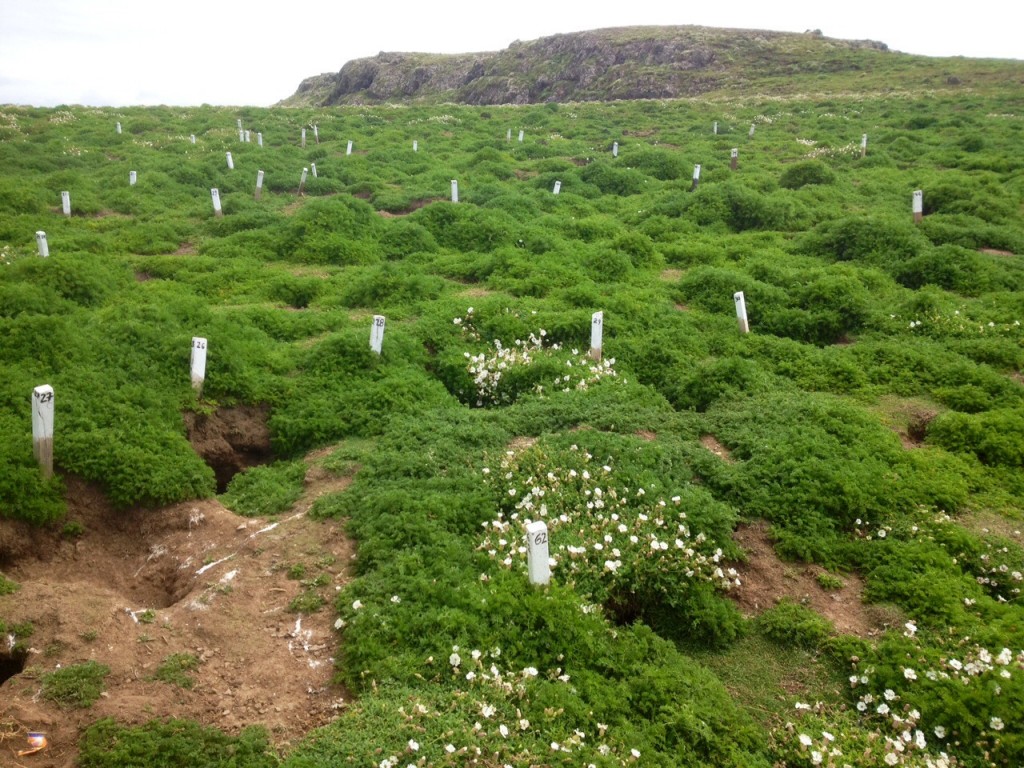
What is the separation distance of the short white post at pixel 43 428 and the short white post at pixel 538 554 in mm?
4858

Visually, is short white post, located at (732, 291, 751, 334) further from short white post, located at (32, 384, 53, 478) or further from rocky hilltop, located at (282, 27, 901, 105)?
rocky hilltop, located at (282, 27, 901, 105)

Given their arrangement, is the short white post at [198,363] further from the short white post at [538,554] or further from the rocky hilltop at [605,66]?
the rocky hilltop at [605,66]

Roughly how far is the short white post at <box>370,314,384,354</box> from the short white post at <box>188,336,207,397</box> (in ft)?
7.45

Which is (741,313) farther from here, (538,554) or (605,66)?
(605,66)

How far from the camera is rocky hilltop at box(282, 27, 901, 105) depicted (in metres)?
55.1

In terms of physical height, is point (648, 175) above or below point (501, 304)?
above

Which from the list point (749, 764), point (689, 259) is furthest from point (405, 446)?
point (689, 259)

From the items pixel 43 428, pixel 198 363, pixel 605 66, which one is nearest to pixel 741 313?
pixel 198 363

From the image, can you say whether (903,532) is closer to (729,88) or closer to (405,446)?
(405,446)

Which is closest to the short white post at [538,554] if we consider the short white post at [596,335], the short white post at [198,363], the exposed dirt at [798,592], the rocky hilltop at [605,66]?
the exposed dirt at [798,592]

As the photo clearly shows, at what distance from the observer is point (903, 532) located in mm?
6785

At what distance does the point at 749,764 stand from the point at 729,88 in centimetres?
5550

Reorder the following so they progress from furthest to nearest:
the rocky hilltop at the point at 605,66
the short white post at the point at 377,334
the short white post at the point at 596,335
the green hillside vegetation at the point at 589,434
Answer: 1. the rocky hilltop at the point at 605,66
2. the short white post at the point at 596,335
3. the short white post at the point at 377,334
4. the green hillside vegetation at the point at 589,434

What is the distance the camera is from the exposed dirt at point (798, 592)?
19.5 feet
